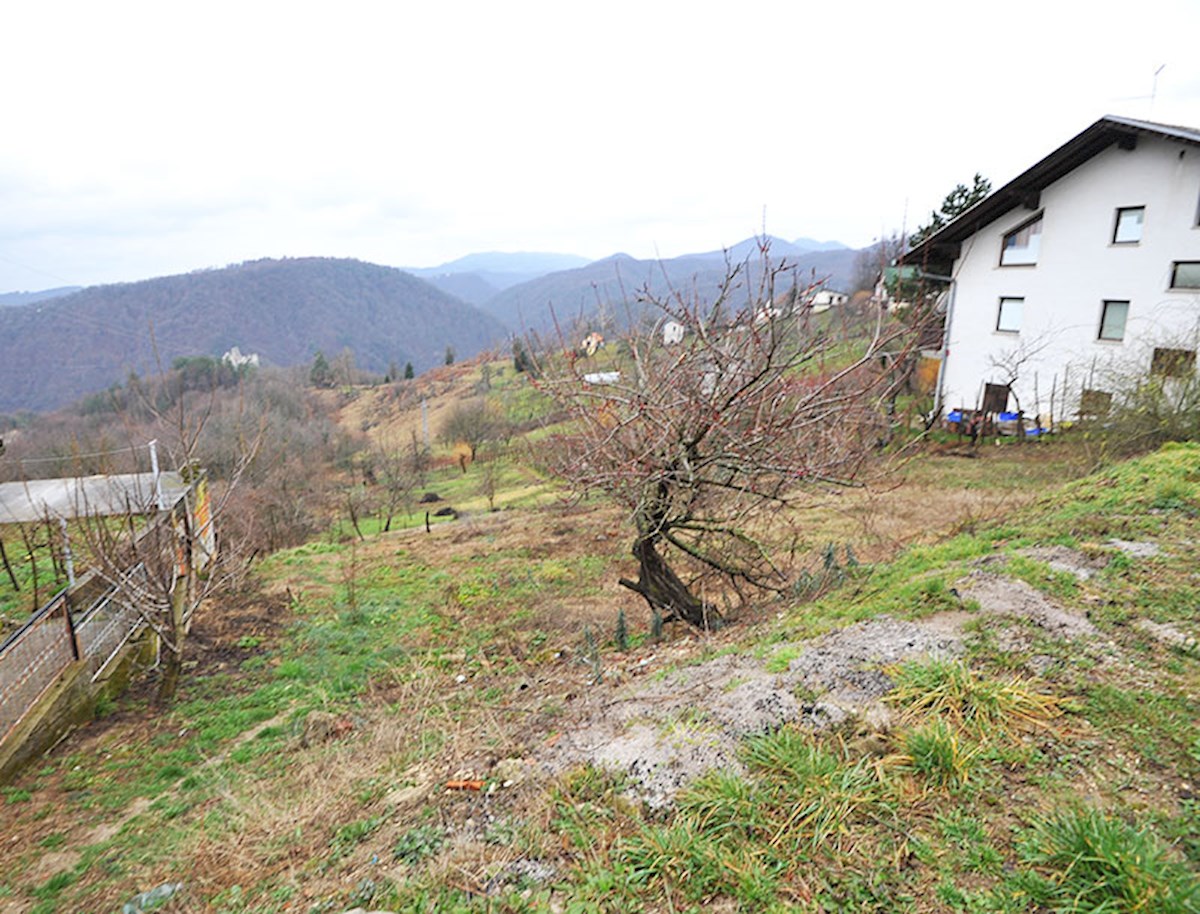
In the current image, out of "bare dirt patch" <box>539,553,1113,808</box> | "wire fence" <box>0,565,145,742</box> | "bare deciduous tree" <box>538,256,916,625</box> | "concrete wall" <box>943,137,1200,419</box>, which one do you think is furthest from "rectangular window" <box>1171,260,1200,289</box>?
"wire fence" <box>0,565,145,742</box>

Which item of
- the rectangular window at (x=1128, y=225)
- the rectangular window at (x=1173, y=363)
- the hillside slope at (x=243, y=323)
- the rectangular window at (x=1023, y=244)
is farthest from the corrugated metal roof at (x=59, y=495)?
the hillside slope at (x=243, y=323)

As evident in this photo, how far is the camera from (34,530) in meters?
12.5

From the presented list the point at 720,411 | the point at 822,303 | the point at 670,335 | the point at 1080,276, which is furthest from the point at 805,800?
the point at 1080,276

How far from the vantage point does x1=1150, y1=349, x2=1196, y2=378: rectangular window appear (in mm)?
12125

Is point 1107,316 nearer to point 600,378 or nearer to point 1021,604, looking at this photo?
point 1021,604

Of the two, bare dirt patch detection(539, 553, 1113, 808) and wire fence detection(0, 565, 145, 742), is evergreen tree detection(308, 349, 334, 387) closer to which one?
wire fence detection(0, 565, 145, 742)

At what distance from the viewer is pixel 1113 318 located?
16734 mm

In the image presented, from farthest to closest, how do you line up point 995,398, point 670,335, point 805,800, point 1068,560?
point 995,398 → point 670,335 → point 1068,560 → point 805,800

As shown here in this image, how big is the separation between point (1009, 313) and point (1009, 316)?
10 cm

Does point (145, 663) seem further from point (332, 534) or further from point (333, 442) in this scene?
point (333, 442)

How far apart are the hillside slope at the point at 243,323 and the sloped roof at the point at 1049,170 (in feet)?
274

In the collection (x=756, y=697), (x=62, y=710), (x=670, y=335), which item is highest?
(x=670, y=335)

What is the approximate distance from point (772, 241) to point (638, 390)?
187 cm

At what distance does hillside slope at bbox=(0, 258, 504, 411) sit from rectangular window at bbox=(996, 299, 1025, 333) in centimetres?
8485
